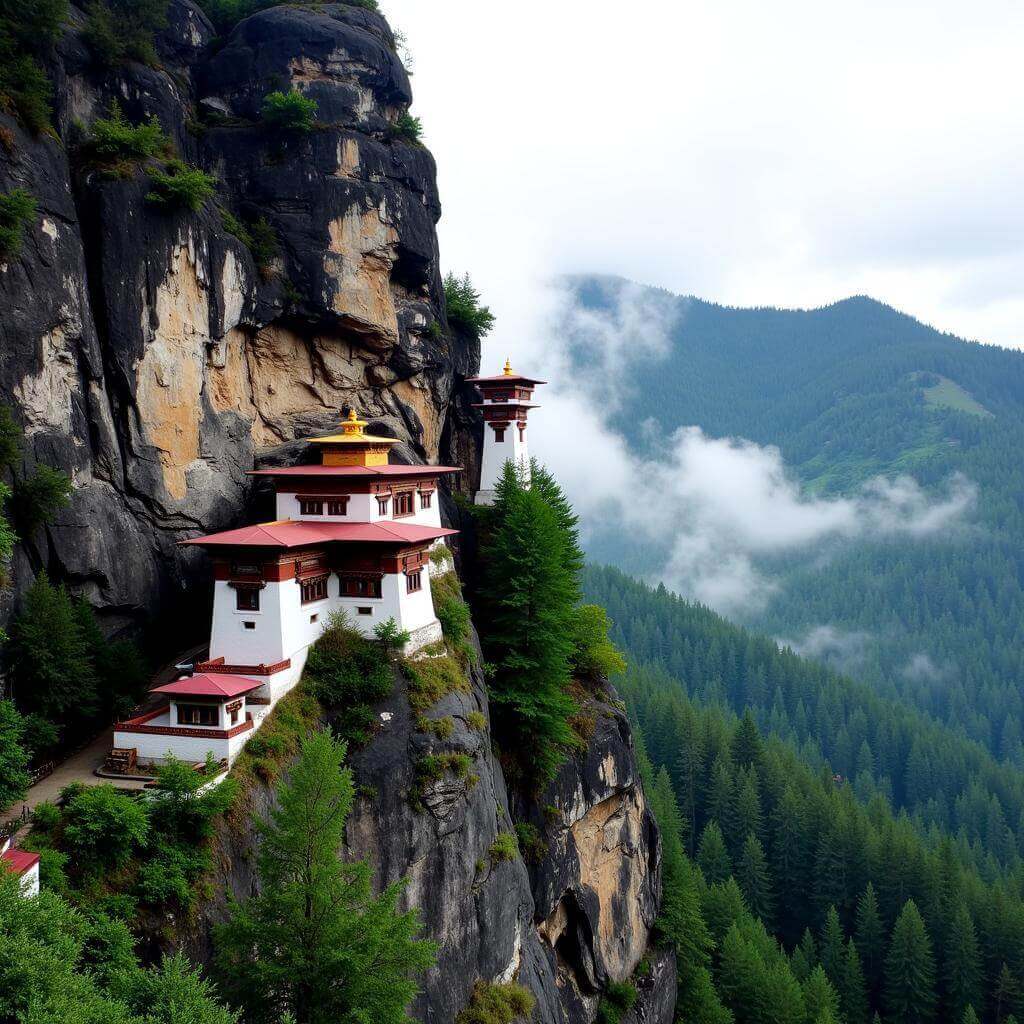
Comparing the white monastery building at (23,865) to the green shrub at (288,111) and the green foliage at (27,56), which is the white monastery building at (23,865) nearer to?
the green foliage at (27,56)

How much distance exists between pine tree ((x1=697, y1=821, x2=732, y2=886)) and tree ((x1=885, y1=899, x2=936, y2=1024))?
46.4ft

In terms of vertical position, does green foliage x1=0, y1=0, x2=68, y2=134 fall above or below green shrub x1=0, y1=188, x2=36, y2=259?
above

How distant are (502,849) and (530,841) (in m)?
6.46

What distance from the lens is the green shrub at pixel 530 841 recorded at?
36.8 metres

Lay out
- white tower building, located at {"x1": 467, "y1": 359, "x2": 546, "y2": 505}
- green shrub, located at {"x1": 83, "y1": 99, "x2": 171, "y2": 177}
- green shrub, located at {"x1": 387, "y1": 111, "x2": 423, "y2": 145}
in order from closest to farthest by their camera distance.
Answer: green shrub, located at {"x1": 83, "y1": 99, "x2": 171, "y2": 177}, green shrub, located at {"x1": 387, "y1": 111, "x2": 423, "y2": 145}, white tower building, located at {"x1": 467, "y1": 359, "x2": 546, "y2": 505}

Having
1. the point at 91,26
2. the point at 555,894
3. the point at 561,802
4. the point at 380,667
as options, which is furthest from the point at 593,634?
the point at 91,26

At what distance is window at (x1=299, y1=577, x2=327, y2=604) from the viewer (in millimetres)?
30750

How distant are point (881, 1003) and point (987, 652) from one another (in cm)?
14878

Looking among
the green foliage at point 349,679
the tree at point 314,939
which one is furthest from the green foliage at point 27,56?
the tree at point 314,939

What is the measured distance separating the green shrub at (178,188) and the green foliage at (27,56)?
→ 13.0 ft

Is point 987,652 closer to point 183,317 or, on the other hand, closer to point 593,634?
point 593,634

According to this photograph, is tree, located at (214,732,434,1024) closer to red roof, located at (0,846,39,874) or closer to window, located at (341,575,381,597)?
red roof, located at (0,846,39,874)

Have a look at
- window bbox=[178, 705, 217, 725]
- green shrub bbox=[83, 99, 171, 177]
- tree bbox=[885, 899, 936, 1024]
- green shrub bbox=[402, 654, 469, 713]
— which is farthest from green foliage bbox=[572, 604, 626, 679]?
tree bbox=[885, 899, 936, 1024]

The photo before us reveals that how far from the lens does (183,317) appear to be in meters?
33.8
